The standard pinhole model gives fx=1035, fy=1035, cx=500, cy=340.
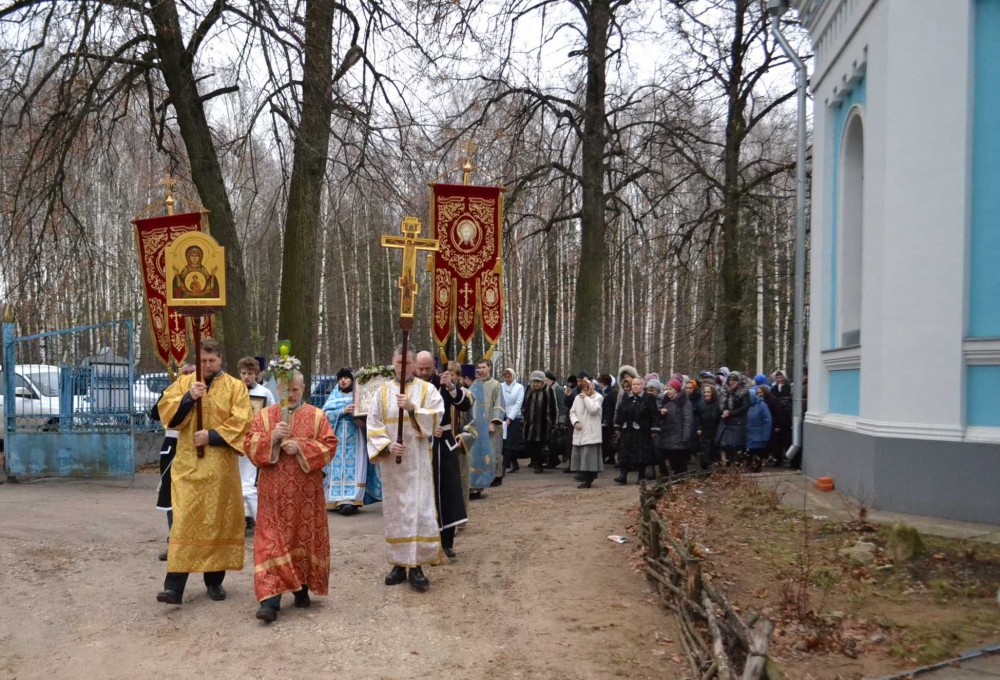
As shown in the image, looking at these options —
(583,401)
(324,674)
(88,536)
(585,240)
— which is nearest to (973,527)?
(324,674)

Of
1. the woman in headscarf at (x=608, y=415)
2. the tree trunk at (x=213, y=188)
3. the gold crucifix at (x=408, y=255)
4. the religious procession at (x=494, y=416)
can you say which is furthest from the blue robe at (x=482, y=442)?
the gold crucifix at (x=408, y=255)

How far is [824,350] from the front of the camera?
39.0 feet

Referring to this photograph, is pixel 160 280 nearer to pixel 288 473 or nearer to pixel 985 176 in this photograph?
pixel 288 473

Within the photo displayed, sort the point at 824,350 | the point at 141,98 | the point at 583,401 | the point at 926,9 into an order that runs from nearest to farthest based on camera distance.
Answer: the point at 926,9
the point at 824,350
the point at 583,401
the point at 141,98

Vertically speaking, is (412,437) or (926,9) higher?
(926,9)

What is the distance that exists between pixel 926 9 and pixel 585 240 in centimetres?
1019

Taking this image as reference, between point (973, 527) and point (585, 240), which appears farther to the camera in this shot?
point (585, 240)

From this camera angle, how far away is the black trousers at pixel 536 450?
17.0 metres

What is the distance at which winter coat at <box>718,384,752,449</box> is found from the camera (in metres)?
14.4

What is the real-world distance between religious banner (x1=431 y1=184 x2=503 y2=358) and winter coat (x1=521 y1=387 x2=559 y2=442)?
6339 mm

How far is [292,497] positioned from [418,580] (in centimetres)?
126

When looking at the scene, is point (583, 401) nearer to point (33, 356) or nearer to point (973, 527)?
point (973, 527)

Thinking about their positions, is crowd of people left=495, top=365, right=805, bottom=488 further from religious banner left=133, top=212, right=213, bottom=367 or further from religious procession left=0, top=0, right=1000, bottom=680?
religious banner left=133, top=212, right=213, bottom=367

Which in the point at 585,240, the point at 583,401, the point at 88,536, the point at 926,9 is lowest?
the point at 88,536
